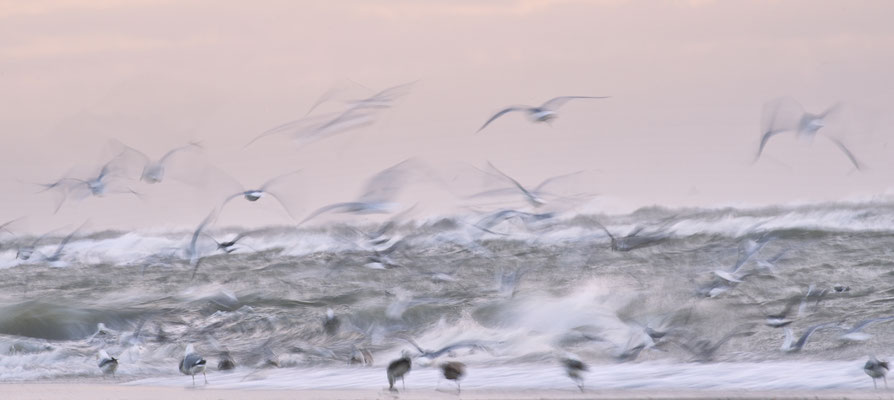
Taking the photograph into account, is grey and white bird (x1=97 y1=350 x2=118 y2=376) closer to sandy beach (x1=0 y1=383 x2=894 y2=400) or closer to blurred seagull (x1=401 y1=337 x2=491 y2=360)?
sandy beach (x1=0 y1=383 x2=894 y2=400)

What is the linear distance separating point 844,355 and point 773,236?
29.9ft

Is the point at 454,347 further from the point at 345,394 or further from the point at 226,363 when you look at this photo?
the point at 345,394

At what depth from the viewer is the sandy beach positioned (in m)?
8.09

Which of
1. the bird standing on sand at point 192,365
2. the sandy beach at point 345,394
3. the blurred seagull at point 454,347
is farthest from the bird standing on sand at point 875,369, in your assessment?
the bird standing on sand at point 192,365

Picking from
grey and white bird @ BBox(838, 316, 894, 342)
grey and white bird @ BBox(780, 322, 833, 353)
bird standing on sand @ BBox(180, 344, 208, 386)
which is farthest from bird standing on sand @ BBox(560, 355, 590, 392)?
bird standing on sand @ BBox(180, 344, 208, 386)

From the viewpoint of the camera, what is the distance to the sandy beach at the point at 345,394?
8.09m

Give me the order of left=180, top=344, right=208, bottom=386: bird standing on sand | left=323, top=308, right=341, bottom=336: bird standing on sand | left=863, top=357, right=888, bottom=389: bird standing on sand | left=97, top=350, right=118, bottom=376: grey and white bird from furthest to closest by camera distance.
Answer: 1. left=323, top=308, right=341, bottom=336: bird standing on sand
2. left=97, top=350, right=118, bottom=376: grey and white bird
3. left=180, top=344, right=208, bottom=386: bird standing on sand
4. left=863, top=357, right=888, bottom=389: bird standing on sand

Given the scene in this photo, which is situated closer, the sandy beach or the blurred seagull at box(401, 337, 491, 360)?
the sandy beach

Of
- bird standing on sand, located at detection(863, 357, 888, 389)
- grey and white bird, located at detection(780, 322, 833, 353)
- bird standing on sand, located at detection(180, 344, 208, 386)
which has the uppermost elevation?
bird standing on sand, located at detection(863, 357, 888, 389)

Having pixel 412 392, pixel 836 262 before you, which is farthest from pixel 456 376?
pixel 836 262

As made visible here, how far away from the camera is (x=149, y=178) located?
55.1 feet

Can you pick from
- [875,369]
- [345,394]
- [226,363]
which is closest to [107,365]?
[226,363]

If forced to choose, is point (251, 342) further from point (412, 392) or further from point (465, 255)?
point (465, 255)

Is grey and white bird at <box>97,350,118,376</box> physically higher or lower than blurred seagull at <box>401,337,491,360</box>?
higher
